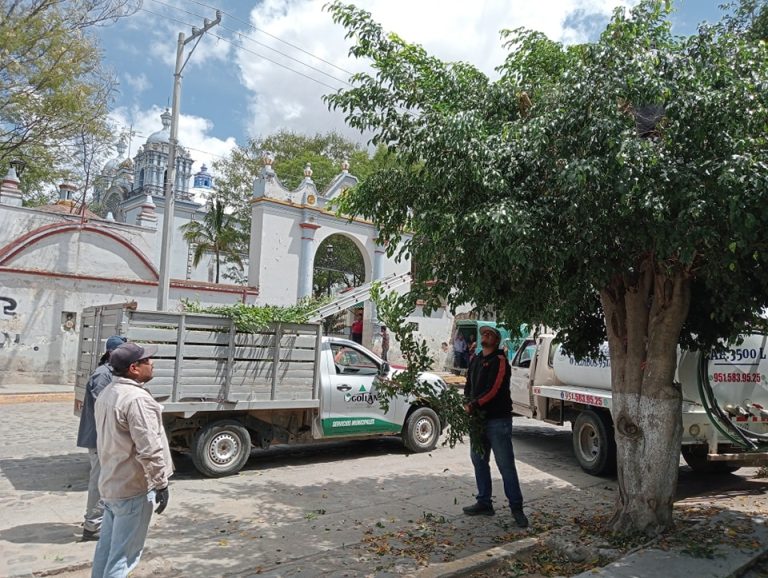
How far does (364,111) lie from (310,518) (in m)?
3.98

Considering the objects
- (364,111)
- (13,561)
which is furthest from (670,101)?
(13,561)

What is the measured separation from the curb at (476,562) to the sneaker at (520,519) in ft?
1.47

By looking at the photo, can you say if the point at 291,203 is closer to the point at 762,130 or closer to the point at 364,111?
the point at 364,111

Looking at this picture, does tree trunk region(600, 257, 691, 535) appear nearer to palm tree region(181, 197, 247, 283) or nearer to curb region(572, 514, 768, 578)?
curb region(572, 514, 768, 578)

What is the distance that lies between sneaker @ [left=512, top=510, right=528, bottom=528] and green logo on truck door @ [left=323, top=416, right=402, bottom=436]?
324 centimetres

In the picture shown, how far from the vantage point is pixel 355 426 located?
8727mm

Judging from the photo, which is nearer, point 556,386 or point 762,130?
point 762,130

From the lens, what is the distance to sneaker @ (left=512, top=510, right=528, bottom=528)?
5.88 metres

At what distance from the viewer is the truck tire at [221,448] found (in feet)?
24.9

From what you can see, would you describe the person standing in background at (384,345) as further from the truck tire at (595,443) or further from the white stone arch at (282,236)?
the truck tire at (595,443)

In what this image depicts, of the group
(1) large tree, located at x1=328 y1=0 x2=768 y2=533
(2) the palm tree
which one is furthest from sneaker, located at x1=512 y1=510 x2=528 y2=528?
(2) the palm tree

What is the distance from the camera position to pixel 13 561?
488 centimetres

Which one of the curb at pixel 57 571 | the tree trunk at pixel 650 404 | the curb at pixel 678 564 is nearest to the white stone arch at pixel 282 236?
the tree trunk at pixel 650 404

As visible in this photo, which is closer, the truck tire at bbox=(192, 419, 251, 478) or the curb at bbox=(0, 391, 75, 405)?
the truck tire at bbox=(192, 419, 251, 478)
